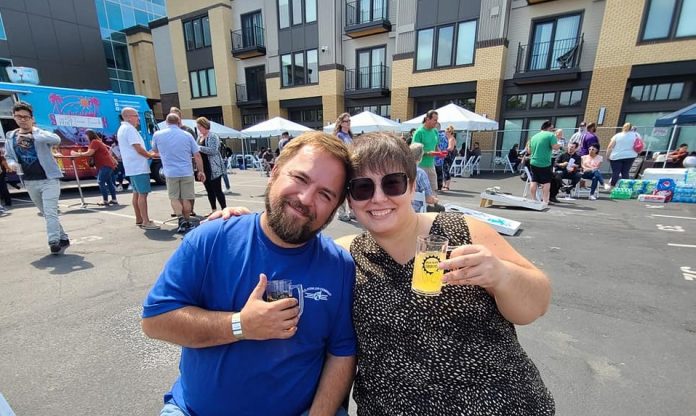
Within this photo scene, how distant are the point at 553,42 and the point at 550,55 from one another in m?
0.52

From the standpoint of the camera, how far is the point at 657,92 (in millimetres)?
12305

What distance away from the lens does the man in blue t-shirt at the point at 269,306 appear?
121 cm

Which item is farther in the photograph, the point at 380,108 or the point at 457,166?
the point at 380,108

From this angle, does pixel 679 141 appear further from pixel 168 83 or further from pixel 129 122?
pixel 168 83

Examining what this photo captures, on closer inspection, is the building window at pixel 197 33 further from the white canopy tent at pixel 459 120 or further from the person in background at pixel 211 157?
the person in background at pixel 211 157

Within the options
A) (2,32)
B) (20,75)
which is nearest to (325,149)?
(20,75)

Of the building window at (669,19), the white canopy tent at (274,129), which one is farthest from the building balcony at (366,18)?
the building window at (669,19)

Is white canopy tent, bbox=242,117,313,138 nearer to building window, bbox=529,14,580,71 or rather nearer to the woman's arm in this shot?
building window, bbox=529,14,580,71

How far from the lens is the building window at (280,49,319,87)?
19328 mm

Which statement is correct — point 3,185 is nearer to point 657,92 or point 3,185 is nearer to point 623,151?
point 623,151

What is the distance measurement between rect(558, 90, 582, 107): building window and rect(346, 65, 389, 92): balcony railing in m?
8.42

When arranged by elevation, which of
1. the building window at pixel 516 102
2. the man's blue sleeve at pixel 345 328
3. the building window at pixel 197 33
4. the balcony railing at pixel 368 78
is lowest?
the man's blue sleeve at pixel 345 328

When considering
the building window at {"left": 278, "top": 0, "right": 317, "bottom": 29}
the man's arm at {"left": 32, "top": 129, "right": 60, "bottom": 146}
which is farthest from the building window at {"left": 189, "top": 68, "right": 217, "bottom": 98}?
the man's arm at {"left": 32, "top": 129, "right": 60, "bottom": 146}

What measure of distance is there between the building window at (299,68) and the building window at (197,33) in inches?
258
